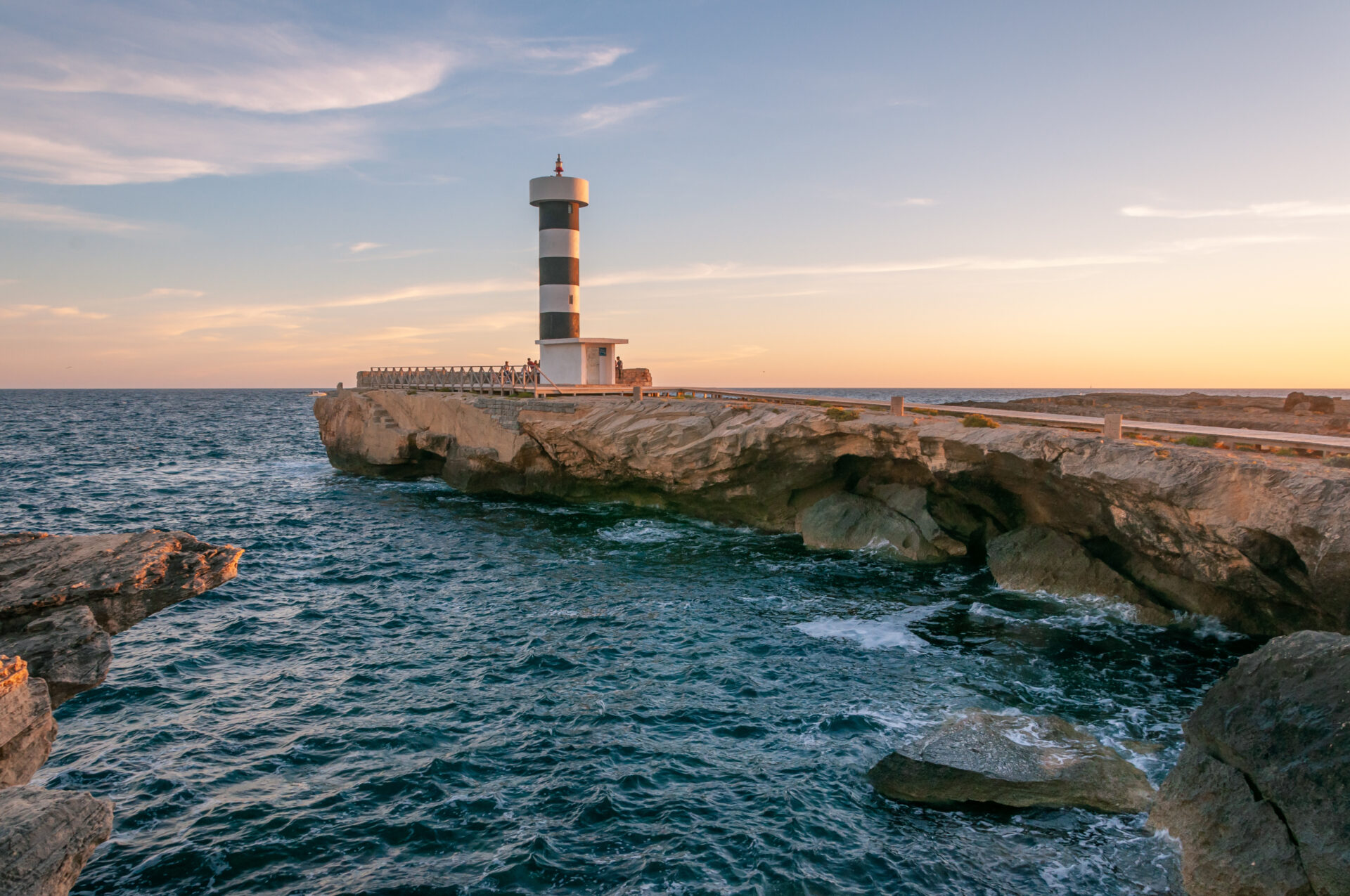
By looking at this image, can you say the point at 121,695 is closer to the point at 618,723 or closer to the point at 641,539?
the point at 618,723

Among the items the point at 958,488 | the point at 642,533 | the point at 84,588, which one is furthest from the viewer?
the point at 642,533

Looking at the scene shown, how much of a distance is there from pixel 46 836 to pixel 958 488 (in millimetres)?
20051

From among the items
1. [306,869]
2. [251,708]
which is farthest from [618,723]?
[251,708]

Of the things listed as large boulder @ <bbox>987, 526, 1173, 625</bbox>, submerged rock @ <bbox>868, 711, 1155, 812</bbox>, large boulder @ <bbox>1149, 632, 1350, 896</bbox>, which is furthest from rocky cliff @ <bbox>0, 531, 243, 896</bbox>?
large boulder @ <bbox>987, 526, 1173, 625</bbox>

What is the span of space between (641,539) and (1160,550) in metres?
14.3

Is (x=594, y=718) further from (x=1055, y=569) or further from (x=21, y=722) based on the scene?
(x=1055, y=569)

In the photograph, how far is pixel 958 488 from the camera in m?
21.5

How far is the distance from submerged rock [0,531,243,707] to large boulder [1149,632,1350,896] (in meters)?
12.3

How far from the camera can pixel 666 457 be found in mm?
26219

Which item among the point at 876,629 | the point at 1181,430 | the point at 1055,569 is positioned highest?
the point at 1181,430

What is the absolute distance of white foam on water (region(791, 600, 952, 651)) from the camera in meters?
15.3

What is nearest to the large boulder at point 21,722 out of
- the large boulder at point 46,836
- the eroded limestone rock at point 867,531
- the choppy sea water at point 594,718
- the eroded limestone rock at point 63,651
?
the eroded limestone rock at point 63,651

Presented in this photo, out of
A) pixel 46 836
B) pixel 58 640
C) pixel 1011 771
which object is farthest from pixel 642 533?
pixel 46 836

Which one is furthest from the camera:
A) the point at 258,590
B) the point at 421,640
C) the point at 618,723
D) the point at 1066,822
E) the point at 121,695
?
the point at 258,590
